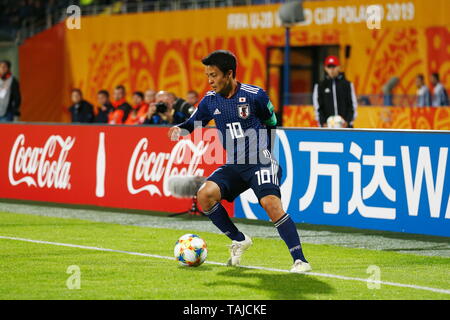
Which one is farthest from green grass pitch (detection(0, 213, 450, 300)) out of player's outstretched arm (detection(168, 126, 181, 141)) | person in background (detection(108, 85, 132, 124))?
person in background (detection(108, 85, 132, 124))

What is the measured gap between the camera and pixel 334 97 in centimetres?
1598

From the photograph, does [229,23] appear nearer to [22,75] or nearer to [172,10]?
[172,10]

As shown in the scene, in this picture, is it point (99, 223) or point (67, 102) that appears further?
point (67, 102)

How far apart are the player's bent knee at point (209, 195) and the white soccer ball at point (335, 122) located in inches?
266

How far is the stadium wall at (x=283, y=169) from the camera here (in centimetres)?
1192

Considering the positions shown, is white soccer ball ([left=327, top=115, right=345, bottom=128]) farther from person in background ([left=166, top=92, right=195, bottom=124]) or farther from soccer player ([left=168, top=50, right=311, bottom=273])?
soccer player ([left=168, top=50, right=311, bottom=273])

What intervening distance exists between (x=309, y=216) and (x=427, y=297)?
541cm

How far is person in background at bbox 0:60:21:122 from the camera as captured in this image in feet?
65.2

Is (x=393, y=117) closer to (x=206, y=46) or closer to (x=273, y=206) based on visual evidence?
(x=206, y=46)

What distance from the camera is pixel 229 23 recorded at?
30453 mm

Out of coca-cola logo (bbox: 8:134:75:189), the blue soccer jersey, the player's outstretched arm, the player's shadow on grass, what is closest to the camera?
the player's shadow on grass

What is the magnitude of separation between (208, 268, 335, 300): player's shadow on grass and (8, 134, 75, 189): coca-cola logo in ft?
24.6

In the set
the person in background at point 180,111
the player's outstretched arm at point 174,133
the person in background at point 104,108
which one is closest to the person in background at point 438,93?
the person in background at point 104,108

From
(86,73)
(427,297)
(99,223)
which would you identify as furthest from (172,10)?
(427,297)
